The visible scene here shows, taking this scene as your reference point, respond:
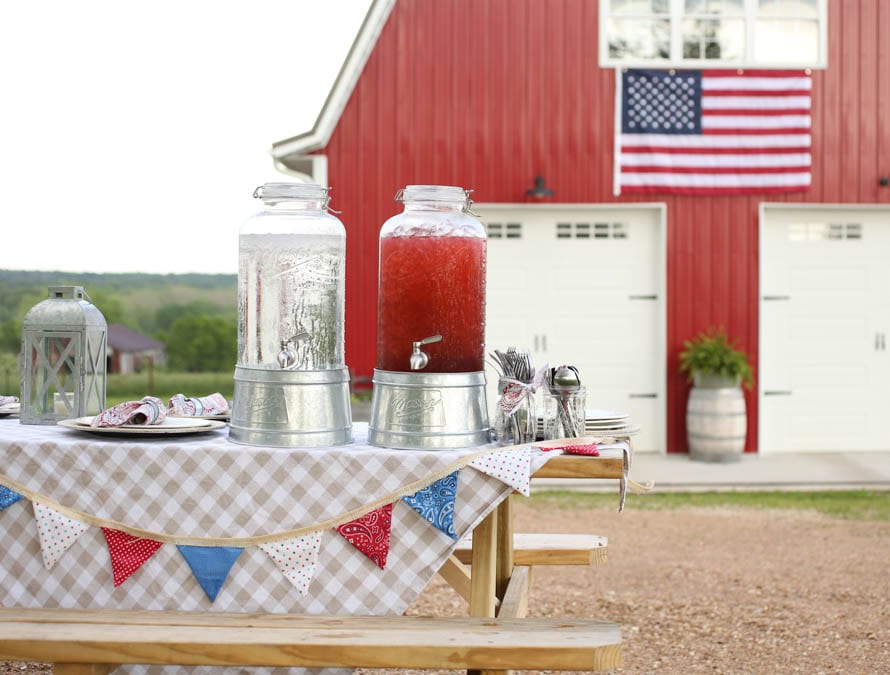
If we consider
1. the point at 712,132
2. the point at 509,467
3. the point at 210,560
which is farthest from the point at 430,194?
the point at 712,132

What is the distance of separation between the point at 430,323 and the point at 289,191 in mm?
509

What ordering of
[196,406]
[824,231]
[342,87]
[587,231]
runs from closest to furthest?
[196,406] → [342,87] → [587,231] → [824,231]

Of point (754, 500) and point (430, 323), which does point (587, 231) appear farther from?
point (430, 323)

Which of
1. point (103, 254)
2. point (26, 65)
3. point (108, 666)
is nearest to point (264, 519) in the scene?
point (108, 666)

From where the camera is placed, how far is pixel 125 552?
291 centimetres

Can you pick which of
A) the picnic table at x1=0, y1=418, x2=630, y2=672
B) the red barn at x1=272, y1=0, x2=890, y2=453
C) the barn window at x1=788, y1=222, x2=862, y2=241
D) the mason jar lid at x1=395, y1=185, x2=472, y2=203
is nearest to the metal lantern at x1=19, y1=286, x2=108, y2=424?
the picnic table at x1=0, y1=418, x2=630, y2=672

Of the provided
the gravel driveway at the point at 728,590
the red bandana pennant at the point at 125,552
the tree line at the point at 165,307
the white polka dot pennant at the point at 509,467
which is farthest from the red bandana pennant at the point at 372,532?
the tree line at the point at 165,307

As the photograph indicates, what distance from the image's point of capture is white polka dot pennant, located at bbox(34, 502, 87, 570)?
9.58ft

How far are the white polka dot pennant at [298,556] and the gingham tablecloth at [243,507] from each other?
0.02 m

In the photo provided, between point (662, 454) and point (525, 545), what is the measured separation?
647 centimetres

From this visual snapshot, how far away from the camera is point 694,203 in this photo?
10.5 meters

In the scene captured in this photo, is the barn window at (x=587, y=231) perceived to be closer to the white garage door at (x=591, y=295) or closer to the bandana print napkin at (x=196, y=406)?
the white garage door at (x=591, y=295)

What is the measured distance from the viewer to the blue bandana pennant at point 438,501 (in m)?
2.81

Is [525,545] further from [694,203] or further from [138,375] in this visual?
[138,375]
